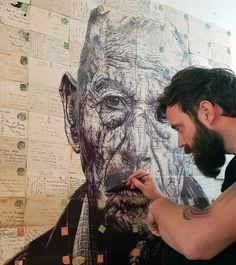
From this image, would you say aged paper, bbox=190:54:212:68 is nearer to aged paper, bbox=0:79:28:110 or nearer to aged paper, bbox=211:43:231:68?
aged paper, bbox=211:43:231:68

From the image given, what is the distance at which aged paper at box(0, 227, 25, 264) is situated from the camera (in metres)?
0.98

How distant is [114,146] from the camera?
1236 millimetres

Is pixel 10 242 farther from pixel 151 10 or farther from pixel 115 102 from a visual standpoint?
pixel 151 10

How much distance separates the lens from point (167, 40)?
1.46 meters

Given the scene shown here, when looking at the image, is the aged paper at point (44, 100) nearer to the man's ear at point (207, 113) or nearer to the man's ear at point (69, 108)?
the man's ear at point (69, 108)

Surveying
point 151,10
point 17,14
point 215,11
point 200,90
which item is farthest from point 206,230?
point 215,11

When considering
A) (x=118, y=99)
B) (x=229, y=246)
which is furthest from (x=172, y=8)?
(x=229, y=246)

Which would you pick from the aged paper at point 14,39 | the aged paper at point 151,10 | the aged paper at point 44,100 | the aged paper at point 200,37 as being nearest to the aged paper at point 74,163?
the aged paper at point 44,100

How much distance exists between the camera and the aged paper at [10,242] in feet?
3.21

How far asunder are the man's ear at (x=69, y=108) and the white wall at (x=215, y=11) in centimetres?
63

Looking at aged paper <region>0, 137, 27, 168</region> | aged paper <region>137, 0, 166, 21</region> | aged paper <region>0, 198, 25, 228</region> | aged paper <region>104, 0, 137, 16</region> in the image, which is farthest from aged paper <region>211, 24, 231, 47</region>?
aged paper <region>0, 198, 25, 228</region>

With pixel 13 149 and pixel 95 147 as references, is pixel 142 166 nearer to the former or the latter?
pixel 95 147

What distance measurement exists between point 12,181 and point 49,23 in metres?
0.53

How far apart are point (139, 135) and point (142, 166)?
0.12 m
